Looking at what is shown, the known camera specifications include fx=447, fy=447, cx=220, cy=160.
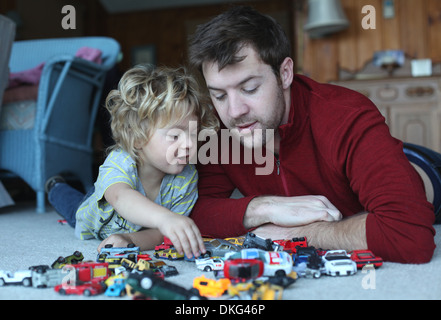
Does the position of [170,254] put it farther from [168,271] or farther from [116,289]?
[116,289]

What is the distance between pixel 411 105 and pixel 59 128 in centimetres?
249

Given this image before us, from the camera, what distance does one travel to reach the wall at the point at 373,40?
3484 mm

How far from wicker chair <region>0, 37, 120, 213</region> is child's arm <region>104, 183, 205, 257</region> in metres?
1.04

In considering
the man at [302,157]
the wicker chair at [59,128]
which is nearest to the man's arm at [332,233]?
the man at [302,157]

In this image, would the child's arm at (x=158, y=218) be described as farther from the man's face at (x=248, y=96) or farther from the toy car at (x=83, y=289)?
the man's face at (x=248, y=96)

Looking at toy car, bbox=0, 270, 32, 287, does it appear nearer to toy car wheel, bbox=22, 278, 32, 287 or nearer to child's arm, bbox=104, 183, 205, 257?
toy car wheel, bbox=22, 278, 32, 287

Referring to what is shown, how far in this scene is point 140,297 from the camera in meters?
0.73

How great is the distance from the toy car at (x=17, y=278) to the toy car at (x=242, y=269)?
1.20ft

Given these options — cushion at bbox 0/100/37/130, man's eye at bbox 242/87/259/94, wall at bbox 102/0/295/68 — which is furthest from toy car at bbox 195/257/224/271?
wall at bbox 102/0/295/68

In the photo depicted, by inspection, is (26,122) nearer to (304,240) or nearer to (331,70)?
(304,240)

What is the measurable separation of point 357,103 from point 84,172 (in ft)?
5.37

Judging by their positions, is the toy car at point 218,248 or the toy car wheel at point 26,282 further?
the toy car at point 218,248

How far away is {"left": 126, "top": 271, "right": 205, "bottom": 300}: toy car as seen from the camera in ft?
2.28
